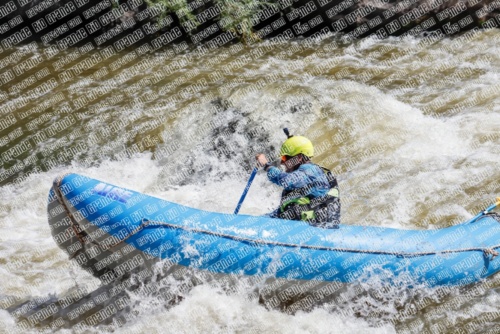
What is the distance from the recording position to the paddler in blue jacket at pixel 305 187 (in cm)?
499

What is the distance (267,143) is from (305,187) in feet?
7.93

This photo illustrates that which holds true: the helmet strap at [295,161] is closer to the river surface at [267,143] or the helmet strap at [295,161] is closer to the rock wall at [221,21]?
the river surface at [267,143]

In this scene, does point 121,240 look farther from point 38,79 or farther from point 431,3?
point 431,3

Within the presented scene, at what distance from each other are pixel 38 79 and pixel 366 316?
7528mm

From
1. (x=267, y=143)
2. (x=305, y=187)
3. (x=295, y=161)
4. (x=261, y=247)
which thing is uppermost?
(x=267, y=143)

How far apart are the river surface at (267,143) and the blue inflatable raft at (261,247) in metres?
0.23

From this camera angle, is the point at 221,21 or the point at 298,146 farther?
the point at 221,21

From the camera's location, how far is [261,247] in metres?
4.61

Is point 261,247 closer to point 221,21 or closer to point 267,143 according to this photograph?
point 267,143

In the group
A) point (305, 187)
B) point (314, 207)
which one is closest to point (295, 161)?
point (305, 187)

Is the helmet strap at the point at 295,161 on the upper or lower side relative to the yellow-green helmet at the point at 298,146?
lower

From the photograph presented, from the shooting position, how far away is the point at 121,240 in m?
4.75

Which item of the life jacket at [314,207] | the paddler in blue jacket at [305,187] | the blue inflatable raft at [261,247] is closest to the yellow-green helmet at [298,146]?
the paddler in blue jacket at [305,187]

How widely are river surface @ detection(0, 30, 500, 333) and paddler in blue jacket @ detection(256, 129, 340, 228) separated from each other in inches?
30.5
